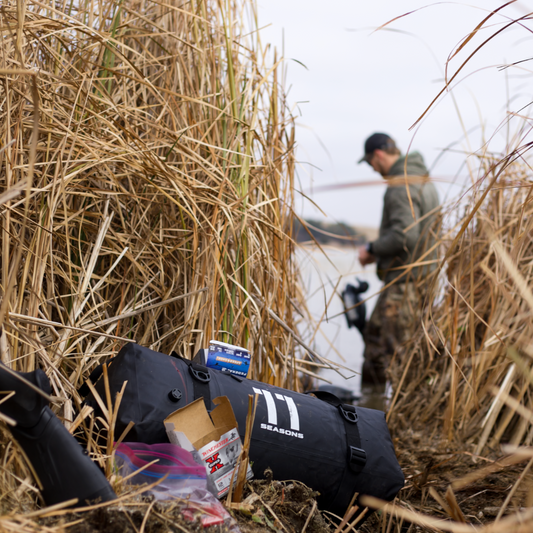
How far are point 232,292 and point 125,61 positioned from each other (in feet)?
2.77

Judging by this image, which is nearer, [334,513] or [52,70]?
[334,513]

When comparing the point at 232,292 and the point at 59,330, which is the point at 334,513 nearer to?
the point at 232,292

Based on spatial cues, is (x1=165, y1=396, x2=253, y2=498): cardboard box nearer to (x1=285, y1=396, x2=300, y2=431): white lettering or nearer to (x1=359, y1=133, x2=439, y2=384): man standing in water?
(x1=285, y1=396, x2=300, y2=431): white lettering

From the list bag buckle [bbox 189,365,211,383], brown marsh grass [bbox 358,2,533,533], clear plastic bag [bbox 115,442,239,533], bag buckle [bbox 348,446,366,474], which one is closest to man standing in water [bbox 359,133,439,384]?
brown marsh grass [bbox 358,2,533,533]

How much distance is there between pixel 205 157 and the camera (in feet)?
6.25

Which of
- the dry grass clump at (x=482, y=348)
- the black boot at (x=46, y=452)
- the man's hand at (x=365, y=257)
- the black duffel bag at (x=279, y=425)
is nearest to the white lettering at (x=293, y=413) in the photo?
the black duffel bag at (x=279, y=425)

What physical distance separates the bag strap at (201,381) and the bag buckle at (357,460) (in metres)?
0.42

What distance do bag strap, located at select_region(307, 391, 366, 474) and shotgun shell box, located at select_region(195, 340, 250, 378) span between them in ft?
0.98

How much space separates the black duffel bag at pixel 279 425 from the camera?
4.18ft

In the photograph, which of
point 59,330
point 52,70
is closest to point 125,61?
point 52,70

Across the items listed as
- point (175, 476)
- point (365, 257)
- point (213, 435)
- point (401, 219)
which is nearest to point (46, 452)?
point (175, 476)

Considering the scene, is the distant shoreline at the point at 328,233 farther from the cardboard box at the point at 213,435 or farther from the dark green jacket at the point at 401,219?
the dark green jacket at the point at 401,219

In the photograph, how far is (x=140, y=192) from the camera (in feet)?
5.89

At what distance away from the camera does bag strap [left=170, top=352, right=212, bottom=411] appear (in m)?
1.35
